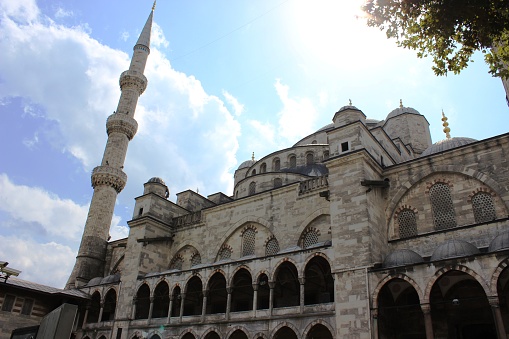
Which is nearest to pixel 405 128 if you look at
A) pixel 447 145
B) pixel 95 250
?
pixel 447 145

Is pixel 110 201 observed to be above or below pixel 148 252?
above

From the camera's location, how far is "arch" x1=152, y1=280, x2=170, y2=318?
20.7 m

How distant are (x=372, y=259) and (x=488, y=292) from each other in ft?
11.1

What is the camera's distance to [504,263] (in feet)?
35.7

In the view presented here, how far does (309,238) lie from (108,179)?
15275mm

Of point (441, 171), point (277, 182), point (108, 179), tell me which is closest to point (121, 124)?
point (108, 179)

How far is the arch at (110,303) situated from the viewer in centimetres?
2228

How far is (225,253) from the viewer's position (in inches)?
798

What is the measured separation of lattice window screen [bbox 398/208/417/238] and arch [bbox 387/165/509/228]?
37 centimetres

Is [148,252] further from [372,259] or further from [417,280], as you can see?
[417,280]

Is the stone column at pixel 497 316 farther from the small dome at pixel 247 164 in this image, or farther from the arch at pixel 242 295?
the small dome at pixel 247 164

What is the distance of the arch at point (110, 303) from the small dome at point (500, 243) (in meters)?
17.9

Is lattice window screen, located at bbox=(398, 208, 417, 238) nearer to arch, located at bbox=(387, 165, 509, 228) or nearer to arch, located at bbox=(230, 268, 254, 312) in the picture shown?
arch, located at bbox=(387, 165, 509, 228)

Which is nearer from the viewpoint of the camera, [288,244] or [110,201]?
[288,244]
